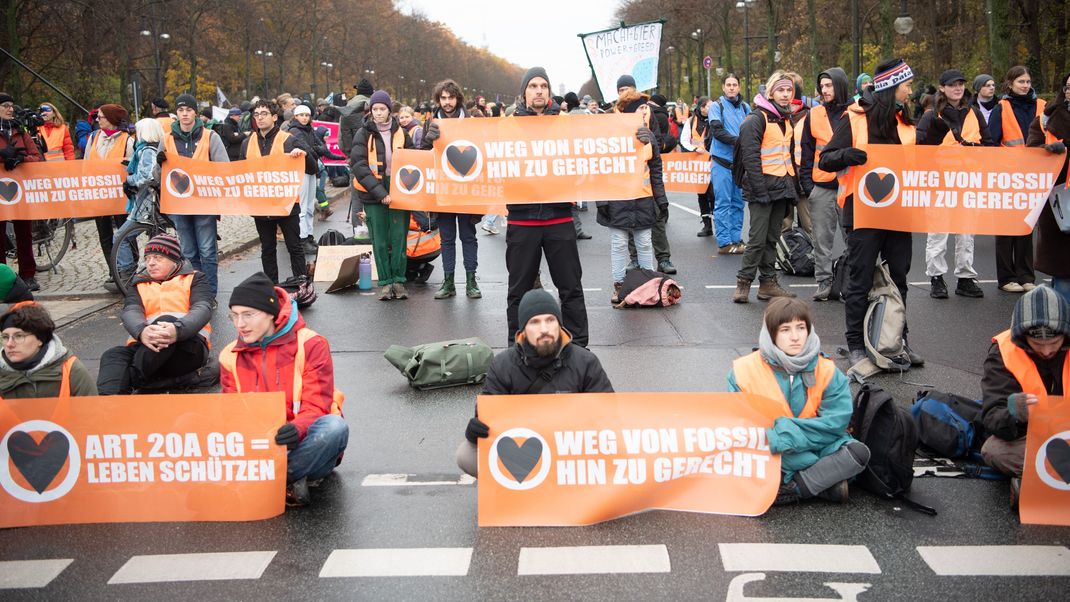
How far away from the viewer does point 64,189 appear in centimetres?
1145

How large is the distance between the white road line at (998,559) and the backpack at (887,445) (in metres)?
0.48

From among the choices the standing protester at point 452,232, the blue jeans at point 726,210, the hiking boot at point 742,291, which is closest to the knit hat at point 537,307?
the hiking boot at point 742,291

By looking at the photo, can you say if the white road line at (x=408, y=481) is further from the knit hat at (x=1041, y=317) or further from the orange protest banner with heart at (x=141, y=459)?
the knit hat at (x=1041, y=317)

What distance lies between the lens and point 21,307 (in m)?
5.59

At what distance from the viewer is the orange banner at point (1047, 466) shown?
4.94m

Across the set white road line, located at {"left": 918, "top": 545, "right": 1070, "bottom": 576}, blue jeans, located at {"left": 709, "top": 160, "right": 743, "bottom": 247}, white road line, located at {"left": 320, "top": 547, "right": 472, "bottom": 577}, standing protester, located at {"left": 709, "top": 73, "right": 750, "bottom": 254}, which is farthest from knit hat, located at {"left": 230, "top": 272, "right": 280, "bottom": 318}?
blue jeans, located at {"left": 709, "top": 160, "right": 743, "bottom": 247}

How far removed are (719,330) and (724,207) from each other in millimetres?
5040

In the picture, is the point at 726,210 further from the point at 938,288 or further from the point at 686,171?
the point at 938,288

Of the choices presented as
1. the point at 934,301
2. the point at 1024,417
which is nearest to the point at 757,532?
the point at 1024,417

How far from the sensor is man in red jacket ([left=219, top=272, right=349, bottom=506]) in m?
5.32

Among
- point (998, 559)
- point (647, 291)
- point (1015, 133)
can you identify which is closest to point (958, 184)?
point (1015, 133)

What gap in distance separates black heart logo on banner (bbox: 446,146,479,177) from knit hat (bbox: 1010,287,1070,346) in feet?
15.8

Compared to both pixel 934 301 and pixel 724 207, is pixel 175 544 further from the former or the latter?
pixel 724 207

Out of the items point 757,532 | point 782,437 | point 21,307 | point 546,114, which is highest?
point 546,114
